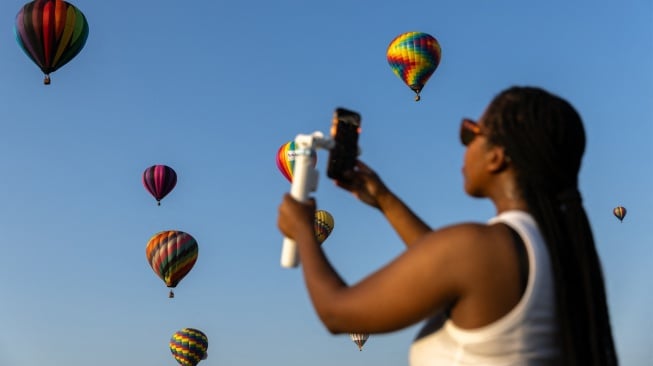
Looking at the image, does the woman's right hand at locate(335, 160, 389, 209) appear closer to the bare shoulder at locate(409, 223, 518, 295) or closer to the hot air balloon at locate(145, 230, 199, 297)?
the bare shoulder at locate(409, 223, 518, 295)

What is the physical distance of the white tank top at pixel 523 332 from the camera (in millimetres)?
2762

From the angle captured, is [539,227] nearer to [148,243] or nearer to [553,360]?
[553,360]

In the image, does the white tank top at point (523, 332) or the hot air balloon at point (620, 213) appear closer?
the white tank top at point (523, 332)

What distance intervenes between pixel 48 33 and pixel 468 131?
40.5 meters

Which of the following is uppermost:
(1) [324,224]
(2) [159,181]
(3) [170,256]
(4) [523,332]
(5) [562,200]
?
(2) [159,181]

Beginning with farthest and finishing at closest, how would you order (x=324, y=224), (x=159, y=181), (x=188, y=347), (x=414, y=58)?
(x=188, y=347)
(x=324, y=224)
(x=159, y=181)
(x=414, y=58)

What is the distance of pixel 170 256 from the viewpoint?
5297 centimetres

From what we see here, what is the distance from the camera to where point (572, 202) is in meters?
3.04

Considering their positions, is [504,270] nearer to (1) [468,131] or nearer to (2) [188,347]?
(1) [468,131]

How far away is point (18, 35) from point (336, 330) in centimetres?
4221

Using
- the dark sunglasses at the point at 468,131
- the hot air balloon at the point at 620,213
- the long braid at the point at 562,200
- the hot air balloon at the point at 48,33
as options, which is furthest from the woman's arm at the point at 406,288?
the hot air balloon at the point at 620,213

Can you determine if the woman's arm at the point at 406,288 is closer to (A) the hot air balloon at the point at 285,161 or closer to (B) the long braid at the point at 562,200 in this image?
(B) the long braid at the point at 562,200

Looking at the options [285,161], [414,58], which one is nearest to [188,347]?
[285,161]

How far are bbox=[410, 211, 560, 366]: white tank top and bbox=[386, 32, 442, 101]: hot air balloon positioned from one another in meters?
46.5
